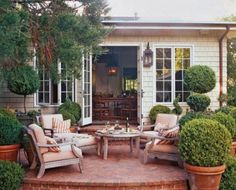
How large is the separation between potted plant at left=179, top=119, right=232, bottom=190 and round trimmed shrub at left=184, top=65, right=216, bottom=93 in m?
4.38

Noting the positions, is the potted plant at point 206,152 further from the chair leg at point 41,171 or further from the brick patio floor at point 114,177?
the chair leg at point 41,171

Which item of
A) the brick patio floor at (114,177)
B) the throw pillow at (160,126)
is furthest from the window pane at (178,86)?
the brick patio floor at (114,177)

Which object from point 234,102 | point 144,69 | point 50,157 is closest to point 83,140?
point 50,157

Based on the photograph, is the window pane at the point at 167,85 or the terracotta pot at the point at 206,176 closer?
the terracotta pot at the point at 206,176

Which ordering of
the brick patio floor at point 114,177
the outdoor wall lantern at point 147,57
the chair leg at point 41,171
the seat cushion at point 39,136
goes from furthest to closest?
1. the outdoor wall lantern at point 147,57
2. the seat cushion at point 39,136
3. the chair leg at point 41,171
4. the brick patio floor at point 114,177

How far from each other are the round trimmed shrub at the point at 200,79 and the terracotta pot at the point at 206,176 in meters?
4.59

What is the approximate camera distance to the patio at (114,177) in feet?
16.9

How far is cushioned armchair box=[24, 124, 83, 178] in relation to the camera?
552cm

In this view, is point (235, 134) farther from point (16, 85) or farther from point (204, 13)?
point (204, 13)

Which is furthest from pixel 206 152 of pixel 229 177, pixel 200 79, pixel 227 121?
pixel 200 79

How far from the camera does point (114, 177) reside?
5.45m

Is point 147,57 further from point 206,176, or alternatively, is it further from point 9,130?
point 206,176

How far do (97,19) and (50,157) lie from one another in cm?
254

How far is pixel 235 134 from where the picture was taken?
238 inches
